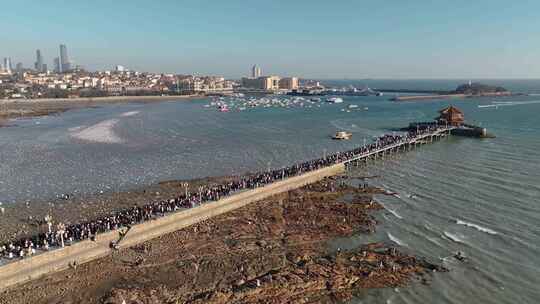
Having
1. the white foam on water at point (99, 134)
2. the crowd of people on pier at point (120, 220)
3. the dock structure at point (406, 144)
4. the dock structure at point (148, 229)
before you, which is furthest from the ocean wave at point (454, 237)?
the white foam on water at point (99, 134)

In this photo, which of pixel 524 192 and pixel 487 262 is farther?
pixel 524 192

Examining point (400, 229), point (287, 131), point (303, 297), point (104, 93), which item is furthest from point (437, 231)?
point (104, 93)

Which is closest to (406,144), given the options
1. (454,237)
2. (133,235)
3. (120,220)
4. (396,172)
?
(396,172)

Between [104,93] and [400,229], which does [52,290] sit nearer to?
[400,229]

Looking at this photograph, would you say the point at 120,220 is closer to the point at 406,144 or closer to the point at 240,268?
the point at 240,268

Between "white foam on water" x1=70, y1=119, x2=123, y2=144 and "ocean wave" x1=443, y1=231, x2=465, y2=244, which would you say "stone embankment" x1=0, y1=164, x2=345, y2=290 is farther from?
"white foam on water" x1=70, y1=119, x2=123, y2=144

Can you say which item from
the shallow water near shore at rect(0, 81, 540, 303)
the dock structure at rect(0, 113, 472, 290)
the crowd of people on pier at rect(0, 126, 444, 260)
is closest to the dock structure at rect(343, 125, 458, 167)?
the shallow water near shore at rect(0, 81, 540, 303)
